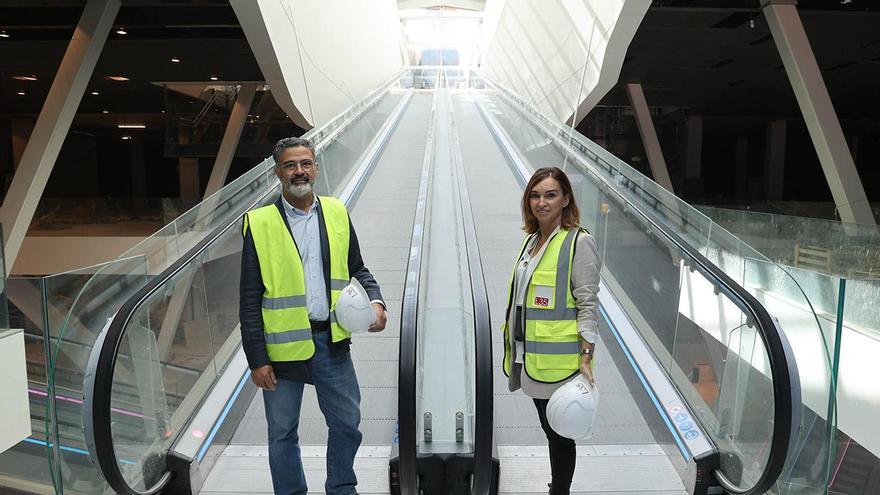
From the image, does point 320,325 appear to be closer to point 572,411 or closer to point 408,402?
point 408,402

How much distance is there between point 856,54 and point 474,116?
8550 mm

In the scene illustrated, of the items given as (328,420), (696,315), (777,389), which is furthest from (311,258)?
(696,315)

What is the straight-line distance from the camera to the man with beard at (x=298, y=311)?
283 centimetres

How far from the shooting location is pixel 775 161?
26.8m

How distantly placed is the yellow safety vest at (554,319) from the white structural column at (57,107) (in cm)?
1024

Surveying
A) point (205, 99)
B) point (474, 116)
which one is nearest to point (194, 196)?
point (205, 99)

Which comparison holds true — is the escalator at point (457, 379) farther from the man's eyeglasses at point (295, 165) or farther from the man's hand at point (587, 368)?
the man's eyeglasses at point (295, 165)

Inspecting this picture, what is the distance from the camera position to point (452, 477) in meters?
3.05

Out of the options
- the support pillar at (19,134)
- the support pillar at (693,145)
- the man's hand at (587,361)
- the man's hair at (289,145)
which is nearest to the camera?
the man's hand at (587,361)

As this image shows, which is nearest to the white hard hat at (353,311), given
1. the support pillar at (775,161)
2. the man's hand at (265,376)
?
the man's hand at (265,376)

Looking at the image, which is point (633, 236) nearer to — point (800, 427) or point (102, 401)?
point (800, 427)

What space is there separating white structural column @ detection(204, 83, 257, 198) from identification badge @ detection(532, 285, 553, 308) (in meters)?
16.3

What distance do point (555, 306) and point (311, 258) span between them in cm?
101

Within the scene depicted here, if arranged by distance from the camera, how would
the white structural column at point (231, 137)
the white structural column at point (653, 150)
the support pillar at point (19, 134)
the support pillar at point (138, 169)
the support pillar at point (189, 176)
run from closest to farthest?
1. the white structural column at point (231, 137)
2. the white structural column at point (653, 150)
3. the support pillar at point (19, 134)
4. the support pillar at point (189, 176)
5. the support pillar at point (138, 169)
